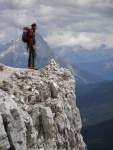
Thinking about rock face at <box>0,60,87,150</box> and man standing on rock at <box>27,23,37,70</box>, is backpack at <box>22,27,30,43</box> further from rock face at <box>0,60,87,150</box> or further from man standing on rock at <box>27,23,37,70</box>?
rock face at <box>0,60,87,150</box>

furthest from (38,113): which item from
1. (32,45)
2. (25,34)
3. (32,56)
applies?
(32,56)

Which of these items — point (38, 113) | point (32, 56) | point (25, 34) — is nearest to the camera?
point (38, 113)

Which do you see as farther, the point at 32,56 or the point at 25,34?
the point at 32,56

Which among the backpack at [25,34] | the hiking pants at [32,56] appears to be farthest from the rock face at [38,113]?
the backpack at [25,34]

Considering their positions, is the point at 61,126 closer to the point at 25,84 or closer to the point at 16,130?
the point at 25,84

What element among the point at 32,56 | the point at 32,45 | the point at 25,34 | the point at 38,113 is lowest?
the point at 38,113

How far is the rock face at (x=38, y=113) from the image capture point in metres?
24.1

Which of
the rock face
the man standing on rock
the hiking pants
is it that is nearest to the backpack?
the man standing on rock

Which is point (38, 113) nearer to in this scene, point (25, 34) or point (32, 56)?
point (25, 34)

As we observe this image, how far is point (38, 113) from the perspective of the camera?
28453mm

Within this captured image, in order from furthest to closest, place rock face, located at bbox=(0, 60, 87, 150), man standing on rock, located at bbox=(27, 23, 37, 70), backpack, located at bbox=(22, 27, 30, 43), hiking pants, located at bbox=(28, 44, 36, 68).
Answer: hiking pants, located at bbox=(28, 44, 36, 68)
man standing on rock, located at bbox=(27, 23, 37, 70)
backpack, located at bbox=(22, 27, 30, 43)
rock face, located at bbox=(0, 60, 87, 150)

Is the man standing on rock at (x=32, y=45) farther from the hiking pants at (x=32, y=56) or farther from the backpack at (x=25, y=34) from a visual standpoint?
the backpack at (x=25, y=34)

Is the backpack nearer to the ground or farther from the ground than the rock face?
farther from the ground

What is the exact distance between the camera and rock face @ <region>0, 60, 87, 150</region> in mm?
24062
